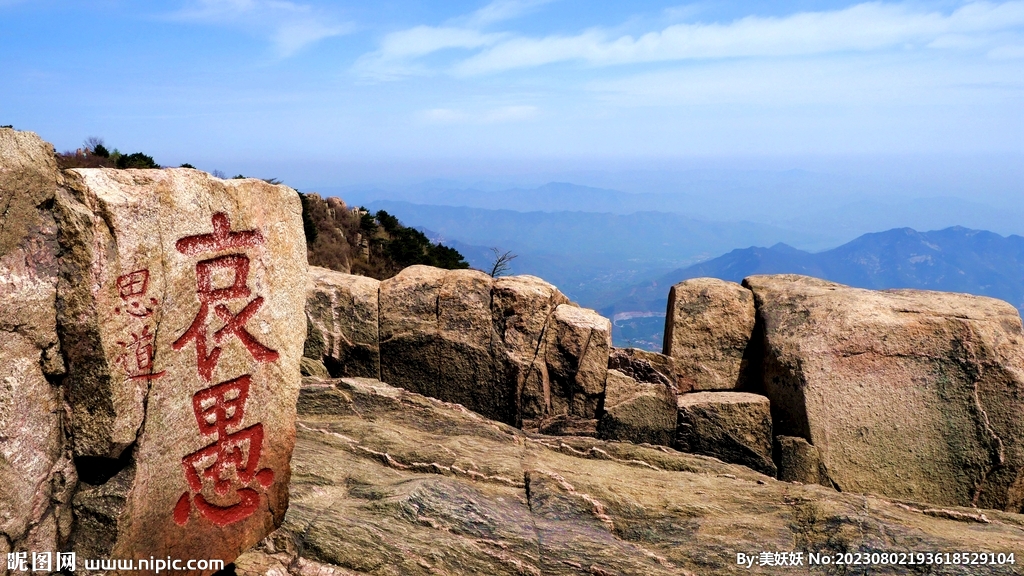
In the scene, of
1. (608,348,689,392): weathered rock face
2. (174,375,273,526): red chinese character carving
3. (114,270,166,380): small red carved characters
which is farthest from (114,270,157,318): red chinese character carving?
(608,348,689,392): weathered rock face

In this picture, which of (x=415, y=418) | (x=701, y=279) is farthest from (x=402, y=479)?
(x=701, y=279)

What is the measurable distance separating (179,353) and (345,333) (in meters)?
4.07

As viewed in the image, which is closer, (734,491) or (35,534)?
(35,534)

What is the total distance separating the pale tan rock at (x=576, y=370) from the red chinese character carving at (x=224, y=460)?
409cm

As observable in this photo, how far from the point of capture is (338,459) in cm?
828

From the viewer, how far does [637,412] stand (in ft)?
32.0

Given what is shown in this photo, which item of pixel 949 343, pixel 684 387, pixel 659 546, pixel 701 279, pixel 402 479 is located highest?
pixel 701 279

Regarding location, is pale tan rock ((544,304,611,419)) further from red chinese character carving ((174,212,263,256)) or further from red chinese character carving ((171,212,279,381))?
red chinese character carving ((174,212,263,256))

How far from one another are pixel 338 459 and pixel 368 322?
2358 millimetres

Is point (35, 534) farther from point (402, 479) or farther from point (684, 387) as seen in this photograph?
point (684, 387)

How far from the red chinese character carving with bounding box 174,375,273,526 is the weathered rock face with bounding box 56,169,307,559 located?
0.01 m

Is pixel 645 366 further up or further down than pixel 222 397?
further down

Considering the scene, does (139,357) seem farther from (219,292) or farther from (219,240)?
(219,240)

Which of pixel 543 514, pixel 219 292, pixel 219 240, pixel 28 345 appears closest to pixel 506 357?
pixel 543 514
